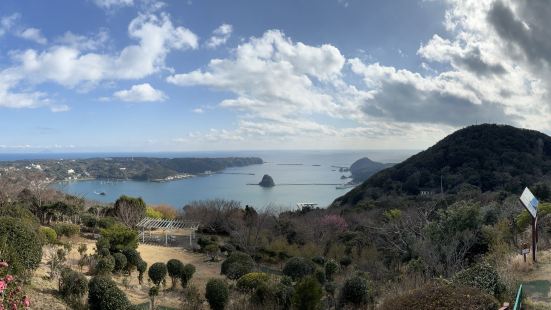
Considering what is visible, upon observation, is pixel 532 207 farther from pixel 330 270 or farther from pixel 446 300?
pixel 446 300

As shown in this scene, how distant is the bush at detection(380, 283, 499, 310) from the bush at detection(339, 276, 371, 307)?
2069mm

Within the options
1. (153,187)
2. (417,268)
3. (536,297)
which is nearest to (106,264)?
(417,268)

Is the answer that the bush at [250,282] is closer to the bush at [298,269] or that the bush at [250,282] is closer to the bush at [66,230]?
the bush at [298,269]

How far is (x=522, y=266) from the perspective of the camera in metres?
8.96

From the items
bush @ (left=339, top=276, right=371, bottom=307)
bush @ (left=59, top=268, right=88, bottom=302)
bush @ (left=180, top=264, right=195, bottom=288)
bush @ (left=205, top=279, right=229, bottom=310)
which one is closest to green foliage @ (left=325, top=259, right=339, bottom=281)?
bush @ (left=180, top=264, right=195, bottom=288)

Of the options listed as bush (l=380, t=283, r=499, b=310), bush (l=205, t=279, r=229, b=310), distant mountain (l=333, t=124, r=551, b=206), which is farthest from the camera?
distant mountain (l=333, t=124, r=551, b=206)

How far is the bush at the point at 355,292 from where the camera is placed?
299 inches

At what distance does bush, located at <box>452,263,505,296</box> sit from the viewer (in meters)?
6.13

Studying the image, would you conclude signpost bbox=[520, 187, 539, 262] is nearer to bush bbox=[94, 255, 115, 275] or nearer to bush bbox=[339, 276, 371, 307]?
bush bbox=[339, 276, 371, 307]

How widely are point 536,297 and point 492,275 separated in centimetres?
126

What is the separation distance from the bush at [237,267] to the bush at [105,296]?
4.09 metres

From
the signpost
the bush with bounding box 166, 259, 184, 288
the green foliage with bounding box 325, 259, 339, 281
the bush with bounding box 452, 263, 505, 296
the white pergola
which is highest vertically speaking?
the signpost

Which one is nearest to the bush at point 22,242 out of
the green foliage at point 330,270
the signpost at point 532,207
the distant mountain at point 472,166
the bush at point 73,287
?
the bush at point 73,287

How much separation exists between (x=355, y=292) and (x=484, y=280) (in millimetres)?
2245
